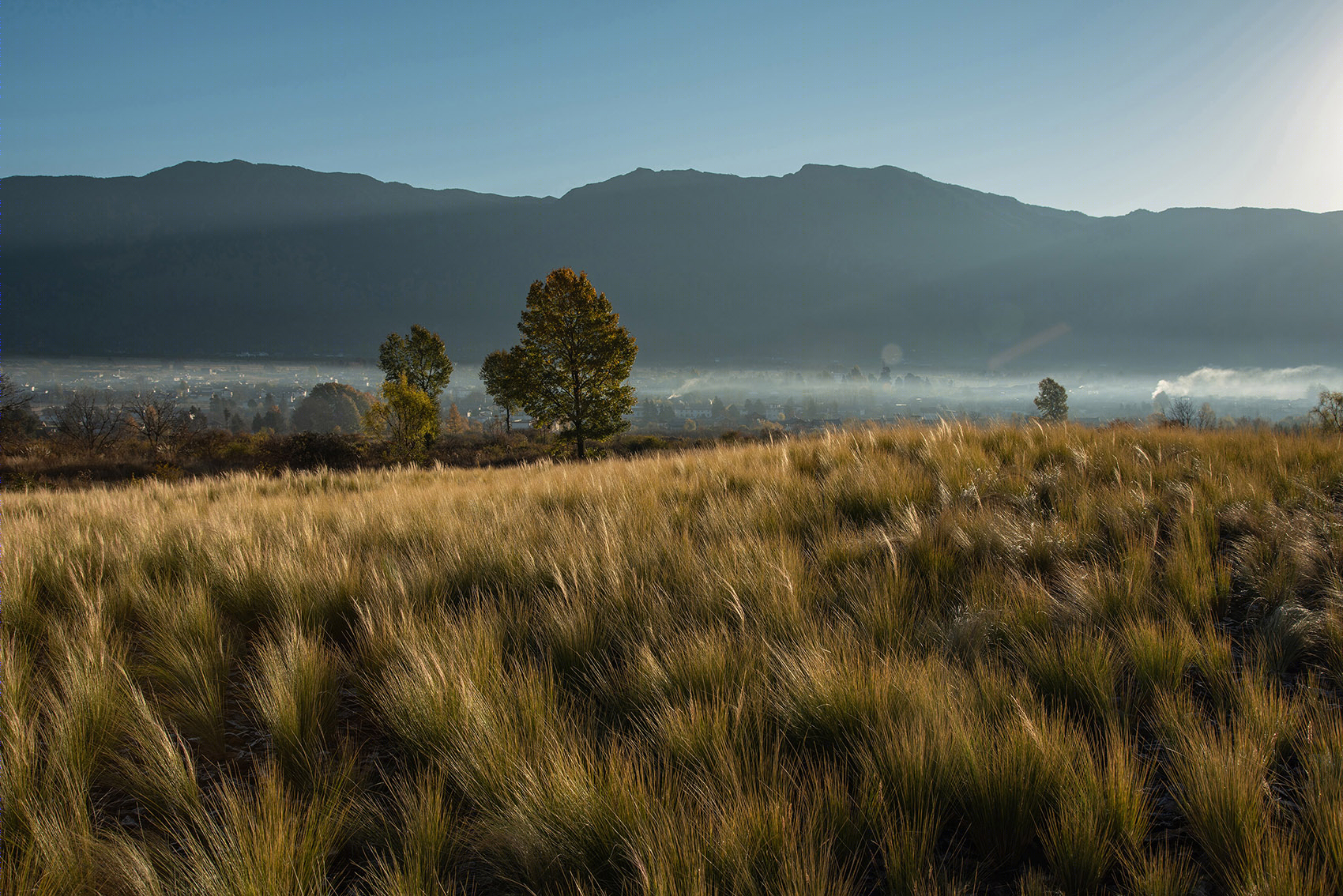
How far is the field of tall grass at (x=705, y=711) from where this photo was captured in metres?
1.29

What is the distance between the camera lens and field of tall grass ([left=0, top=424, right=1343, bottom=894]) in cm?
129

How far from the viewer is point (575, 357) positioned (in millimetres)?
30328

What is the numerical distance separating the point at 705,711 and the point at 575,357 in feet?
97.3

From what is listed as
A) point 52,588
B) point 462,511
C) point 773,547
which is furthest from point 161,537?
point 773,547

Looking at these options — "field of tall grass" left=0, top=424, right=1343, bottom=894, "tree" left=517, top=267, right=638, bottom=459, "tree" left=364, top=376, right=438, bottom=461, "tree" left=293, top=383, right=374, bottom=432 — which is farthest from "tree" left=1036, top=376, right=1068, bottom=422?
"tree" left=293, top=383, right=374, bottom=432

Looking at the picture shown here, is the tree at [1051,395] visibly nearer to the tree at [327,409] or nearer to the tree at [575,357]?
the tree at [575,357]

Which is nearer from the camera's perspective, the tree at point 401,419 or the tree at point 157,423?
the tree at point 157,423

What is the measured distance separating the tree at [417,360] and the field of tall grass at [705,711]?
55.2 meters

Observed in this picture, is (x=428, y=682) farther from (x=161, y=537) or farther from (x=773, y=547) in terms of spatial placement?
(x=161, y=537)

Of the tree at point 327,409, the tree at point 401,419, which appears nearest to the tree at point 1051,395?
the tree at point 401,419

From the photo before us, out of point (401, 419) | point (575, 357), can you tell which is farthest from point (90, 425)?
point (575, 357)

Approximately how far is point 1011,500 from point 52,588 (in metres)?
6.25

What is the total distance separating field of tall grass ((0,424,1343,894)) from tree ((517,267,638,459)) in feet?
85.9

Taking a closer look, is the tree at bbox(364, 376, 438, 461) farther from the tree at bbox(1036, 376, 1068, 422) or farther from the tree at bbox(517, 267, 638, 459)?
the tree at bbox(1036, 376, 1068, 422)
